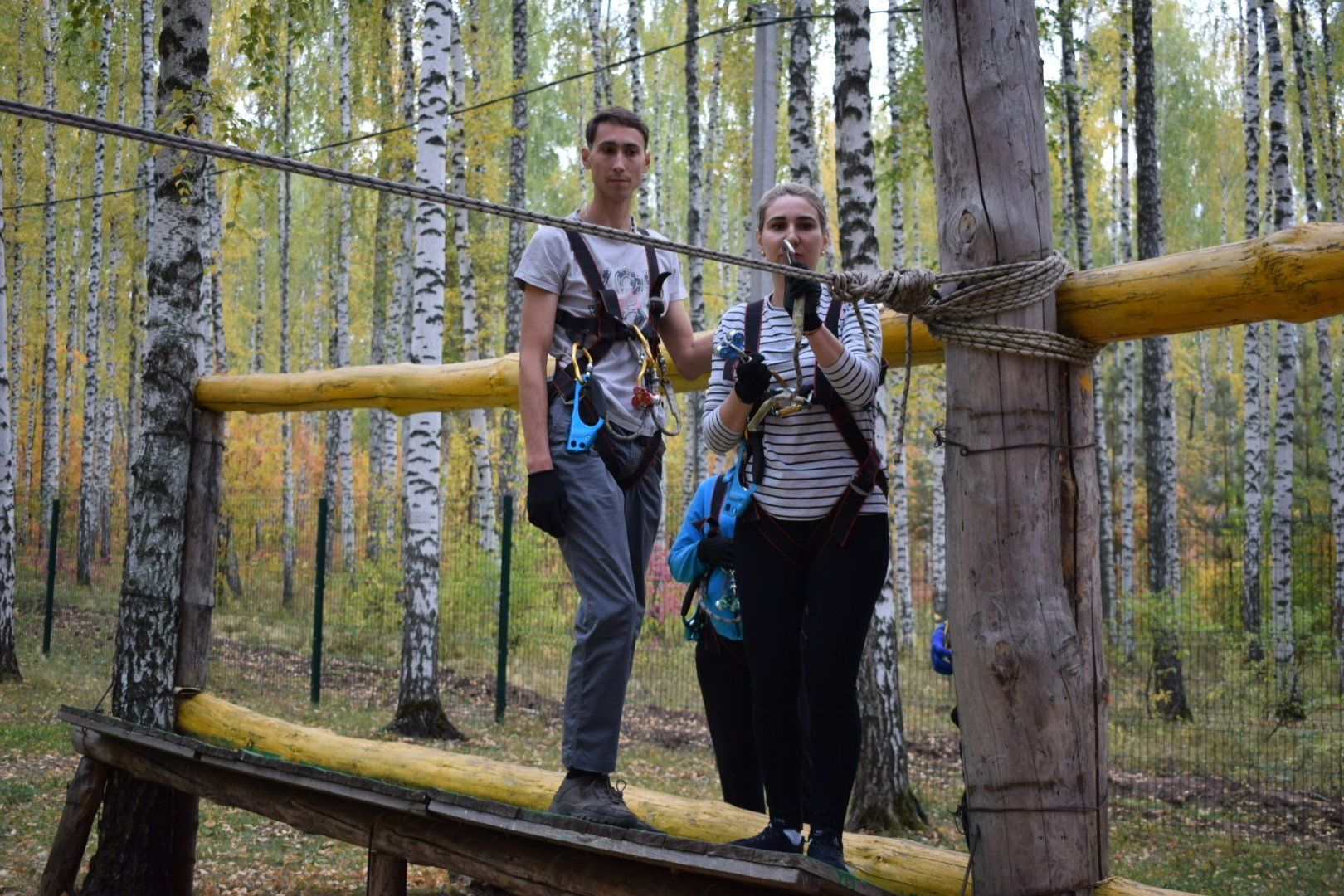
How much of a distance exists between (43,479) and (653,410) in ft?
56.8

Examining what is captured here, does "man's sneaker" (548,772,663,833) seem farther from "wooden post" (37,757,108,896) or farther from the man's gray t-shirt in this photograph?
"wooden post" (37,757,108,896)

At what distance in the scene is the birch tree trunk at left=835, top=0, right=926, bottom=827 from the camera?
20.8ft

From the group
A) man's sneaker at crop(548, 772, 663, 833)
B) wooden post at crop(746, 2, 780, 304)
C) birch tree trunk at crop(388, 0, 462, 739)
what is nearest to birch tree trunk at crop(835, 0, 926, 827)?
wooden post at crop(746, 2, 780, 304)

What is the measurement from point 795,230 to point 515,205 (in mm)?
13023

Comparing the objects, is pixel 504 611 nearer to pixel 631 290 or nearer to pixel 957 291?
pixel 631 290

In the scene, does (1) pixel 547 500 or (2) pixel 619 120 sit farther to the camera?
(2) pixel 619 120

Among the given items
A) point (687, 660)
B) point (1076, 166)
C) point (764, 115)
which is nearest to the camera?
point (764, 115)

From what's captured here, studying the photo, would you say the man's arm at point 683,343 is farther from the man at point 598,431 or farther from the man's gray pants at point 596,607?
the man's gray pants at point 596,607

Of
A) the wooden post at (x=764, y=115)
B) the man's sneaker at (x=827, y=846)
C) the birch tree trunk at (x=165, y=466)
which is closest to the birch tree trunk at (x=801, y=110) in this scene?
the wooden post at (x=764, y=115)

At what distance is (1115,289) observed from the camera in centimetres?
247

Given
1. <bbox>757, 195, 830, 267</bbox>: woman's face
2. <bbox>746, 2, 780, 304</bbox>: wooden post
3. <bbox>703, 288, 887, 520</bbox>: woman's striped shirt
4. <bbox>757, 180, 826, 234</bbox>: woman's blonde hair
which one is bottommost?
<bbox>703, 288, 887, 520</bbox>: woman's striped shirt

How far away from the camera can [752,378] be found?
2.76 metres

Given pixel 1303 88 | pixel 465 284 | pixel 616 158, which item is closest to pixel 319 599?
pixel 465 284

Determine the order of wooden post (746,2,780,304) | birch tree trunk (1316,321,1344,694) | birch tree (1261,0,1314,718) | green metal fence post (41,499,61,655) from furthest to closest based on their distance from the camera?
green metal fence post (41,499,61,655)
birch tree (1261,0,1314,718)
birch tree trunk (1316,321,1344,694)
wooden post (746,2,780,304)
